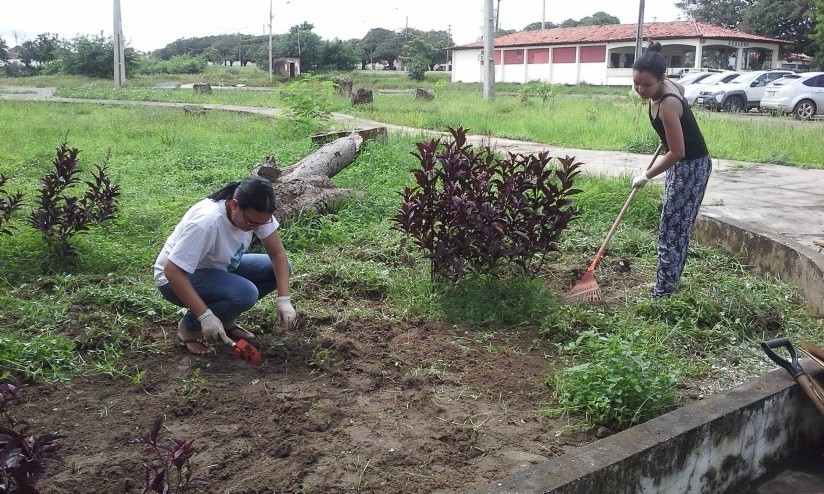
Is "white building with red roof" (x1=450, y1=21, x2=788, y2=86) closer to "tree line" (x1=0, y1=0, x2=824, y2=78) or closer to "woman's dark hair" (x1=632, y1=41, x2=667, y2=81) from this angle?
"tree line" (x1=0, y1=0, x2=824, y2=78)

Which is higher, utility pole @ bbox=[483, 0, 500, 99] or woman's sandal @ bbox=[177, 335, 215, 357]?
utility pole @ bbox=[483, 0, 500, 99]

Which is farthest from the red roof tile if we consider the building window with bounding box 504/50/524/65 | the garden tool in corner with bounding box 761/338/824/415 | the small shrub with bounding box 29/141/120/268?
the garden tool in corner with bounding box 761/338/824/415

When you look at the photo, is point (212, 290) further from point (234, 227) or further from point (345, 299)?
point (345, 299)

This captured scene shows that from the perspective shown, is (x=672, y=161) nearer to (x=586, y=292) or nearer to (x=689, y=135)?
(x=689, y=135)

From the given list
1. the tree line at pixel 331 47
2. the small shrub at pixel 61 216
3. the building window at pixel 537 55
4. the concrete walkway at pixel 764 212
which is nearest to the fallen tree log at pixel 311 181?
the small shrub at pixel 61 216

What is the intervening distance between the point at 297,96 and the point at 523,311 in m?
9.99

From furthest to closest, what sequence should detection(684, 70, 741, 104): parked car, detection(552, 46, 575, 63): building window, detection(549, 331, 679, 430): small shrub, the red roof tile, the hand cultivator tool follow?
detection(552, 46, 575, 63): building window
the red roof tile
detection(684, 70, 741, 104): parked car
the hand cultivator tool
detection(549, 331, 679, 430): small shrub

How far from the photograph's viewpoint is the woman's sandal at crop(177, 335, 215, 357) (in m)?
3.98

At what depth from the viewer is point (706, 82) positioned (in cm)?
2547

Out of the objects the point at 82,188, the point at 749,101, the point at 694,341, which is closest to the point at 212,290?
the point at 694,341

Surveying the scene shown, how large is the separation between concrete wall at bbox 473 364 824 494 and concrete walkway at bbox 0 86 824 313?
1506mm

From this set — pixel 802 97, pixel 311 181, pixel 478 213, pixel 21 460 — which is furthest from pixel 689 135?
pixel 802 97

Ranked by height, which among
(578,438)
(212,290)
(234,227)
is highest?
(234,227)

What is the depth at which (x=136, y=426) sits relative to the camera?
10.4 ft
